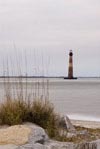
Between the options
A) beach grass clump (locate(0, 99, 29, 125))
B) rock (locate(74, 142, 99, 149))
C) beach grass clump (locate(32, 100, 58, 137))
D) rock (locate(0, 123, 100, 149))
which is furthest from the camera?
beach grass clump (locate(32, 100, 58, 137))

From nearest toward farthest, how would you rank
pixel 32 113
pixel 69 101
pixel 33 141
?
pixel 33 141, pixel 32 113, pixel 69 101

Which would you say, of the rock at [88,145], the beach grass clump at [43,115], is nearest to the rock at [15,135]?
the rock at [88,145]

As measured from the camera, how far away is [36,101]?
429 inches

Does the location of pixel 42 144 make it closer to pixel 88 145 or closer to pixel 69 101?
pixel 88 145

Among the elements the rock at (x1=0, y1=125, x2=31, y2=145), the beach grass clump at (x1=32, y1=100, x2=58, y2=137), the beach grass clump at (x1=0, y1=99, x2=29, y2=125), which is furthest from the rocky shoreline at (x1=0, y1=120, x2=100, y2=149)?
the beach grass clump at (x1=32, y1=100, x2=58, y2=137)

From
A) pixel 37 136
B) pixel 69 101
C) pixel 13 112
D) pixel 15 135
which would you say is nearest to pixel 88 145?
pixel 37 136

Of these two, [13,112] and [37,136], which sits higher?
[13,112]

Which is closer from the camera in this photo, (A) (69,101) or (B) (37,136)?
(B) (37,136)

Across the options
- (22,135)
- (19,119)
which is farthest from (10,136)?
(19,119)

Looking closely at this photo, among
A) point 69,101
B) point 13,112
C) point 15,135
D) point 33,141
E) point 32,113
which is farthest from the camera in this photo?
point 69,101

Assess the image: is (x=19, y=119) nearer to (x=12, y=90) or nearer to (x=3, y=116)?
(x=3, y=116)

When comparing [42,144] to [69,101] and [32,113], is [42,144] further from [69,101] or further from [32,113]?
[69,101]

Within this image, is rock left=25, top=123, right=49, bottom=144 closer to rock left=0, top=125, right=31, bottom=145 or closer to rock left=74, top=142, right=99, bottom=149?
rock left=0, top=125, right=31, bottom=145

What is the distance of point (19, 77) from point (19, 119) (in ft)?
4.32
